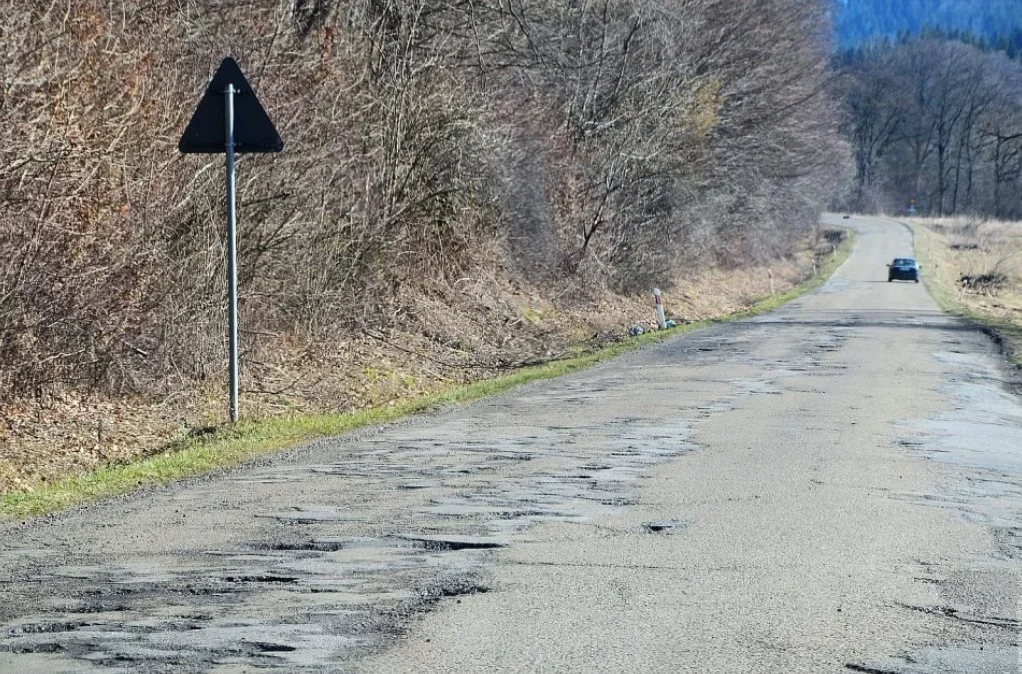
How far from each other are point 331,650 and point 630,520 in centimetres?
302

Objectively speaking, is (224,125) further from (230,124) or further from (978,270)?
(978,270)

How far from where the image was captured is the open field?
35919 millimetres

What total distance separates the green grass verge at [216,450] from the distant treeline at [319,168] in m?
1.80

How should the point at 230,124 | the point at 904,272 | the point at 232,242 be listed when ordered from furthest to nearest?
the point at 904,272 < the point at 232,242 < the point at 230,124

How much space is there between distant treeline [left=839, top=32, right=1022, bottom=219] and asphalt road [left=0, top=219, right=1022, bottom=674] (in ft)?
395

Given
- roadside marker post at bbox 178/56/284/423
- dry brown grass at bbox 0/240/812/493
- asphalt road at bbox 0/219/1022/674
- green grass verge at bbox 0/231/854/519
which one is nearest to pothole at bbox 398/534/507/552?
asphalt road at bbox 0/219/1022/674

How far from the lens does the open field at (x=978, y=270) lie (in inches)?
1414

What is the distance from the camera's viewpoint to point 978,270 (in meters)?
65.8

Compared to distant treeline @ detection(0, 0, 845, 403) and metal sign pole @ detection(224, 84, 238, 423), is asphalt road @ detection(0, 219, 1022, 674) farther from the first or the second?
distant treeline @ detection(0, 0, 845, 403)

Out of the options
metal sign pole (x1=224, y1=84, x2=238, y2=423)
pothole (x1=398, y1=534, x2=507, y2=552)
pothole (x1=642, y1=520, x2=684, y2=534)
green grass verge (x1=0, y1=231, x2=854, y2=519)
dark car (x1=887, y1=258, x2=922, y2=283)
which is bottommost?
green grass verge (x1=0, y1=231, x2=854, y2=519)

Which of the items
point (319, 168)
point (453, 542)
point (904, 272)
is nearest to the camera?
point (453, 542)

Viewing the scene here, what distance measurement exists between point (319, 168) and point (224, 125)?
5243 millimetres

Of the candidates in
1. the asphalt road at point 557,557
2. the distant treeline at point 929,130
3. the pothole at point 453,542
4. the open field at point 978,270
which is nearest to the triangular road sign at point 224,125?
the asphalt road at point 557,557

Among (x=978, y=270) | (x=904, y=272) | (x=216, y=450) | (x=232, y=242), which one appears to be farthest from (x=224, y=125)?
(x=978, y=270)
